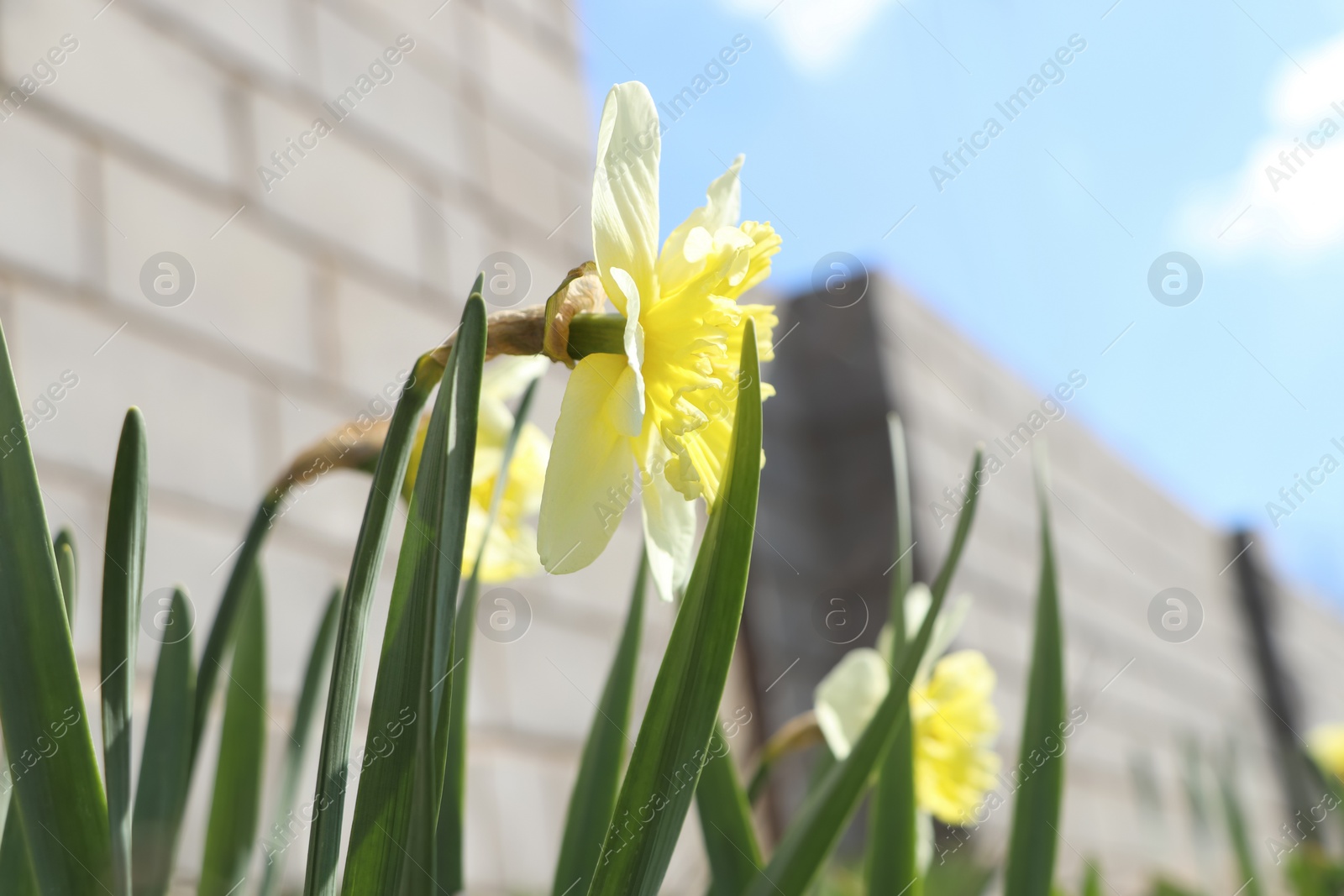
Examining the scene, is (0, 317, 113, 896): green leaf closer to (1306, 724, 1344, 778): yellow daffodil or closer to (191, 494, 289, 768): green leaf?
(191, 494, 289, 768): green leaf

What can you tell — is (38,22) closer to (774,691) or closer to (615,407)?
(615,407)

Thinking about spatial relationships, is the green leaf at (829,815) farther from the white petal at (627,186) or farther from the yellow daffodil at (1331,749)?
the yellow daffodil at (1331,749)

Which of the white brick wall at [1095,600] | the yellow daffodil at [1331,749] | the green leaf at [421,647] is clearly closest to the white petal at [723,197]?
the green leaf at [421,647]

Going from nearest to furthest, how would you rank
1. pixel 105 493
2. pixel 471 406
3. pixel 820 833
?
pixel 471 406
pixel 820 833
pixel 105 493

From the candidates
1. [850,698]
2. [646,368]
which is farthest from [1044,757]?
[646,368]

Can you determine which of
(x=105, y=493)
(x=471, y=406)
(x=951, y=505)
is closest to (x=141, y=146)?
(x=105, y=493)

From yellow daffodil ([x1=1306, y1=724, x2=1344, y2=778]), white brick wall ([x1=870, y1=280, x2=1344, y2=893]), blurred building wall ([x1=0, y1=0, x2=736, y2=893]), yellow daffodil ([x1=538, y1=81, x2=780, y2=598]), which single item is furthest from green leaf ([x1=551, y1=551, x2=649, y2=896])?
yellow daffodil ([x1=1306, y1=724, x2=1344, y2=778])

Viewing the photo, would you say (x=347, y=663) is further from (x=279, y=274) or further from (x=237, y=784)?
(x=279, y=274)
